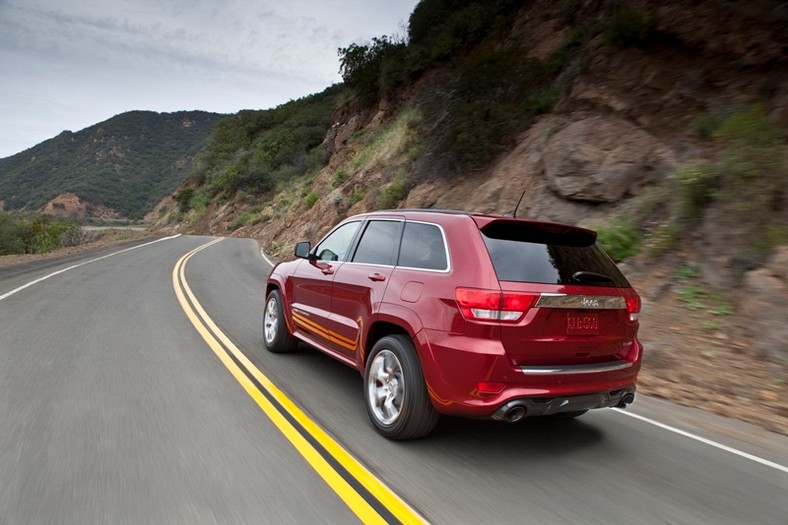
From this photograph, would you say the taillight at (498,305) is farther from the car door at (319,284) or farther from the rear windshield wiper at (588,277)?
the car door at (319,284)

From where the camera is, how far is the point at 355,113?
1358 inches

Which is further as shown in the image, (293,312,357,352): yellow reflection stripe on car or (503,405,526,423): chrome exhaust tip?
(293,312,357,352): yellow reflection stripe on car

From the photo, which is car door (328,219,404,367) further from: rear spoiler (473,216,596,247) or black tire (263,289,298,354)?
black tire (263,289,298,354)

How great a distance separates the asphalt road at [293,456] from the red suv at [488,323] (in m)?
0.39

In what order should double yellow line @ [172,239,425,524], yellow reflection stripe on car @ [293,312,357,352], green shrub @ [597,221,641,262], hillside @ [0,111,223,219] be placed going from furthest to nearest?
hillside @ [0,111,223,219] < green shrub @ [597,221,641,262] < yellow reflection stripe on car @ [293,312,357,352] < double yellow line @ [172,239,425,524]

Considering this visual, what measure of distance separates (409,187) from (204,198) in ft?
139

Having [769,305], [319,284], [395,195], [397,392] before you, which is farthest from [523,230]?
[395,195]

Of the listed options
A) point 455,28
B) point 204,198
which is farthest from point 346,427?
point 204,198

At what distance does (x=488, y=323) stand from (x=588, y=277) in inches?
35.1

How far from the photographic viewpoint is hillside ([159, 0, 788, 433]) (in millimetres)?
6266

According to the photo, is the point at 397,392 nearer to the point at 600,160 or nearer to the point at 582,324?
the point at 582,324

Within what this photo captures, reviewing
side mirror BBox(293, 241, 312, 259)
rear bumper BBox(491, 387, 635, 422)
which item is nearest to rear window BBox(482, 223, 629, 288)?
rear bumper BBox(491, 387, 635, 422)

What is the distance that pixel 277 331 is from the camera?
6.31 meters

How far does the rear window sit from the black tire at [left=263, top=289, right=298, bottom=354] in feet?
10.8
